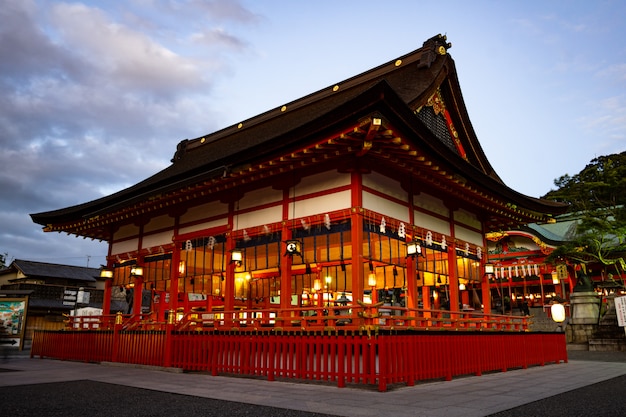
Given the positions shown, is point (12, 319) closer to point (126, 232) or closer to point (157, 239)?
point (126, 232)

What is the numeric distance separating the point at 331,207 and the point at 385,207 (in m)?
1.59

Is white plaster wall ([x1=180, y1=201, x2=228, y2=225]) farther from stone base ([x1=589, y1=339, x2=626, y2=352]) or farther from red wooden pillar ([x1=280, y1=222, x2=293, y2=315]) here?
stone base ([x1=589, y1=339, x2=626, y2=352])

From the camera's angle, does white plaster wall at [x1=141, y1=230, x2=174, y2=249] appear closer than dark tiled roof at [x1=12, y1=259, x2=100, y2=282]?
Yes

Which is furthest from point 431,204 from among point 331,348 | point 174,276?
point 174,276

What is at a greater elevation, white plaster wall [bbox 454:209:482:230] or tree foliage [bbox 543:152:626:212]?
tree foliage [bbox 543:152:626:212]

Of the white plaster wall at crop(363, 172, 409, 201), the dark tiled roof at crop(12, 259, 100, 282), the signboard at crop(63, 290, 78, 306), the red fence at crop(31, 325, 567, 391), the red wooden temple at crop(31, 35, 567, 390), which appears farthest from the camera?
the dark tiled roof at crop(12, 259, 100, 282)

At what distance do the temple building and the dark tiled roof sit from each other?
2634 cm

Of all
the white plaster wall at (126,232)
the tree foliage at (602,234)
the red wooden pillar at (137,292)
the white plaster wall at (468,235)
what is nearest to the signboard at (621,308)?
the white plaster wall at (468,235)

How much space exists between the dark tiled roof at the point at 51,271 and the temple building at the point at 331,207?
2634cm

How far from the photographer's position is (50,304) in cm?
3953

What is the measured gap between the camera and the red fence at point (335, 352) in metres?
9.15

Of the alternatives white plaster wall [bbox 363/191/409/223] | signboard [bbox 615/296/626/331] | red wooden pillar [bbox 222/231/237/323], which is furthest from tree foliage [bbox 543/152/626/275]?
Answer: red wooden pillar [bbox 222/231/237/323]

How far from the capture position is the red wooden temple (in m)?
10.1

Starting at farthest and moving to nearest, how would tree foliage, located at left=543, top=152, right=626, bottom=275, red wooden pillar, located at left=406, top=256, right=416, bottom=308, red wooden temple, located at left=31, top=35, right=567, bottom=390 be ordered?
tree foliage, located at left=543, top=152, right=626, bottom=275 → red wooden pillar, located at left=406, top=256, right=416, bottom=308 → red wooden temple, located at left=31, top=35, right=567, bottom=390
